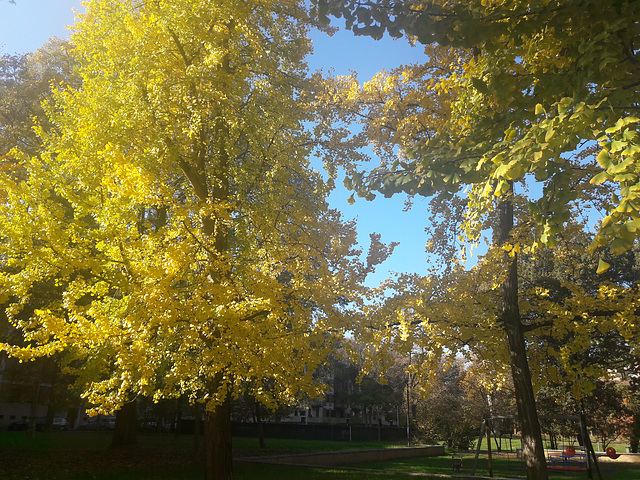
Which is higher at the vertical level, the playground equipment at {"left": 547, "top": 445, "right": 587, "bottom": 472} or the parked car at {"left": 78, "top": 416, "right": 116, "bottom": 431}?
the playground equipment at {"left": 547, "top": 445, "right": 587, "bottom": 472}

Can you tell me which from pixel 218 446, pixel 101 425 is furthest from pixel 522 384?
pixel 101 425

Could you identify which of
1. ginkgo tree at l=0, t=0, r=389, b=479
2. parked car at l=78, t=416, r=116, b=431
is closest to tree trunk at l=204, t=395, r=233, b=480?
ginkgo tree at l=0, t=0, r=389, b=479

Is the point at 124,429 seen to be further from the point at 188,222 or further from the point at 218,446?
the point at 188,222

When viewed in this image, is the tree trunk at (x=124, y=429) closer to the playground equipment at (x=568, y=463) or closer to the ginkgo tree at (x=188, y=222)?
the ginkgo tree at (x=188, y=222)

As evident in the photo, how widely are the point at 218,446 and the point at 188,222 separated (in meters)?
4.50

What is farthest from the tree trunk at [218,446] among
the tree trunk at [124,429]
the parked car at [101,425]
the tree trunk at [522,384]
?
the parked car at [101,425]

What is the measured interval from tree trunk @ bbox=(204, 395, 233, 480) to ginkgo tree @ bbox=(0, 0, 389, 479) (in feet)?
0.09

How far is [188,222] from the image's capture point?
27.0ft

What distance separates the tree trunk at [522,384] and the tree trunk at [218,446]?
20.5ft

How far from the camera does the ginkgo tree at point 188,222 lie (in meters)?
7.18

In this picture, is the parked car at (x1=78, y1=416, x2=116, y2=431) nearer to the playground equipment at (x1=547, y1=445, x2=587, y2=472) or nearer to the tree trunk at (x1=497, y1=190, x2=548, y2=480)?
the playground equipment at (x1=547, y1=445, x2=587, y2=472)

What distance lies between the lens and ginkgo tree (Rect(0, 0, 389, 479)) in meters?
7.18

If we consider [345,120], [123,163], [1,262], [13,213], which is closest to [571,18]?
[345,120]

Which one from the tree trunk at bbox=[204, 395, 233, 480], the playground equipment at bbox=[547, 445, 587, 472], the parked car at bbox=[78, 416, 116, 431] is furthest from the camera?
the parked car at bbox=[78, 416, 116, 431]
